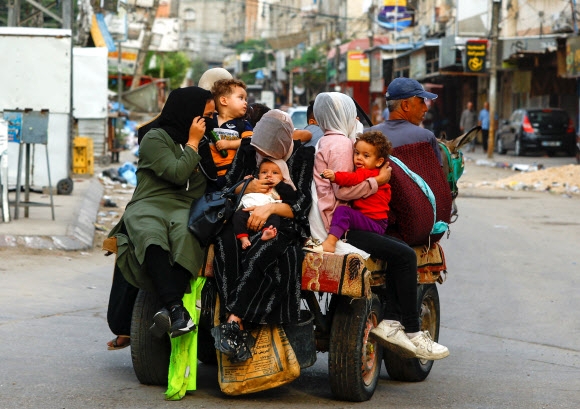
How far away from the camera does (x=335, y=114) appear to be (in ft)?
20.6

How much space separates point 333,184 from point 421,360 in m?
1.52

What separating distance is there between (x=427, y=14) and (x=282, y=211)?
5754 cm

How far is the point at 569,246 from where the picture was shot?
48.3 feet

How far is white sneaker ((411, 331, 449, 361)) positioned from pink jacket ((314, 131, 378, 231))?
904 mm

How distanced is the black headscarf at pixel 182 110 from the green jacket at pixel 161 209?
0.20ft

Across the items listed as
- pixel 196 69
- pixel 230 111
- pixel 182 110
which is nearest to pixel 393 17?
pixel 230 111

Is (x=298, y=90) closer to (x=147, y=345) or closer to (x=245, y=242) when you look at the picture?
(x=147, y=345)

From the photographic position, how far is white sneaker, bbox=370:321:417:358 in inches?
246

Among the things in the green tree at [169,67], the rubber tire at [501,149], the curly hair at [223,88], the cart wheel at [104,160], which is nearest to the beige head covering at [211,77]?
the curly hair at [223,88]

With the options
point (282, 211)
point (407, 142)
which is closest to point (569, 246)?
point (407, 142)

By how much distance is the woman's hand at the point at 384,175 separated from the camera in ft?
20.1

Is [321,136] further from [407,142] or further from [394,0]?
[394,0]

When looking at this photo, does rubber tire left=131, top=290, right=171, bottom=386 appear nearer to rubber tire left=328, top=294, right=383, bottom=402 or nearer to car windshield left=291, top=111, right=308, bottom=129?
rubber tire left=328, top=294, right=383, bottom=402

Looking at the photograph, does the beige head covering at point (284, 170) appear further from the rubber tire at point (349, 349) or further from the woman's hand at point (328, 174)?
the rubber tire at point (349, 349)
